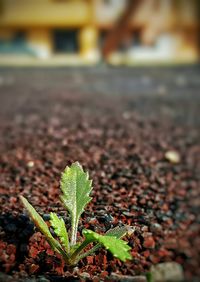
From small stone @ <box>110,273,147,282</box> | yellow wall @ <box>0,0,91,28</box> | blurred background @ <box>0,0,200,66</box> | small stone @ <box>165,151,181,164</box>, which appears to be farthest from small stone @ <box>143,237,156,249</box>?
yellow wall @ <box>0,0,91,28</box>

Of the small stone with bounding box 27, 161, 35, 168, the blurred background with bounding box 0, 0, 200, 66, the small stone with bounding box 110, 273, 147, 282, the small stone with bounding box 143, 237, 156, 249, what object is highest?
the blurred background with bounding box 0, 0, 200, 66

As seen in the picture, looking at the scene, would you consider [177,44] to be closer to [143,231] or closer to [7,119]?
[7,119]

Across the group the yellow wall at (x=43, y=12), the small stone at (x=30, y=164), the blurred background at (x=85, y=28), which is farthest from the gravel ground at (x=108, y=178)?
the yellow wall at (x=43, y=12)

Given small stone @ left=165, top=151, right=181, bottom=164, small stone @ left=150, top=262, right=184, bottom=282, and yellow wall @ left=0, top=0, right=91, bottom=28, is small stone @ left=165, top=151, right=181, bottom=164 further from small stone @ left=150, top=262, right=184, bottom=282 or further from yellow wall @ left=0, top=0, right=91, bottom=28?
yellow wall @ left=0, top=0, right=91, bottom=28

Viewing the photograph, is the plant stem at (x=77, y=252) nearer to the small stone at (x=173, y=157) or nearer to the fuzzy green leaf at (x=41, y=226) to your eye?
the fuzzy green leaf at (x=41, y=226)

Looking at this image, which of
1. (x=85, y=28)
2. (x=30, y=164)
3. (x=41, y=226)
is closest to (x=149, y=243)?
(x=41, y=226)

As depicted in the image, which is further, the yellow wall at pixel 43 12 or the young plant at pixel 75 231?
the yellow wall at pixel 43 12
